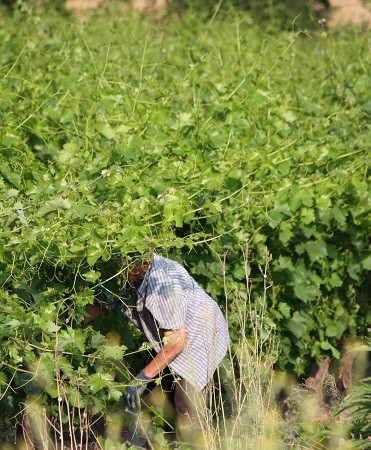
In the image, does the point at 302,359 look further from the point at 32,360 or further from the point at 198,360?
the point at 32,360

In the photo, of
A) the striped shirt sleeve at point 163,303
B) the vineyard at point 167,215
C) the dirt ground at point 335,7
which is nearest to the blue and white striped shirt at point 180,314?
the striped shirt sleeve at point 163,303

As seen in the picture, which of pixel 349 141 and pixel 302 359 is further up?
pixel 349 141

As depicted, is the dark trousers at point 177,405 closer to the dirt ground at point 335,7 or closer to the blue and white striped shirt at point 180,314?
the blue and white striped shirt at point 180,314

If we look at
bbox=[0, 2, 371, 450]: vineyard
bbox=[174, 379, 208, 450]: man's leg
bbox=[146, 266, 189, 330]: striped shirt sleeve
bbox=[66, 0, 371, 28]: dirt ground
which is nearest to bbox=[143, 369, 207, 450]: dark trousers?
bbox=[174, 379, 208, 450]: man's leg

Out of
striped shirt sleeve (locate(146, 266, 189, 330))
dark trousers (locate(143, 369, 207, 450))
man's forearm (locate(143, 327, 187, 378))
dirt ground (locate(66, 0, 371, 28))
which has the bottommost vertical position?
dirt ground (locate(66, 0, 371, 28))

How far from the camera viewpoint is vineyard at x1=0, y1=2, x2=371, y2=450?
5344 millimetres

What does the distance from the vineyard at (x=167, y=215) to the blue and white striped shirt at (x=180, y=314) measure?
12cm

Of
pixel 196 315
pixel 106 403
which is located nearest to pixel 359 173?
pixel 196 315

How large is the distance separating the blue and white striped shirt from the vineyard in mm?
122

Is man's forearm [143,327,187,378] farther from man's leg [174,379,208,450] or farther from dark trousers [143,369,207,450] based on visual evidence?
man's leg [174,379,208,450]

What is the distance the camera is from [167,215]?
5.69 m

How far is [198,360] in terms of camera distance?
247 inches

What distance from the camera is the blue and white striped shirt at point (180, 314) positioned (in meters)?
6.02

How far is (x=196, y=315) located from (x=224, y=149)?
1329 millimetres
